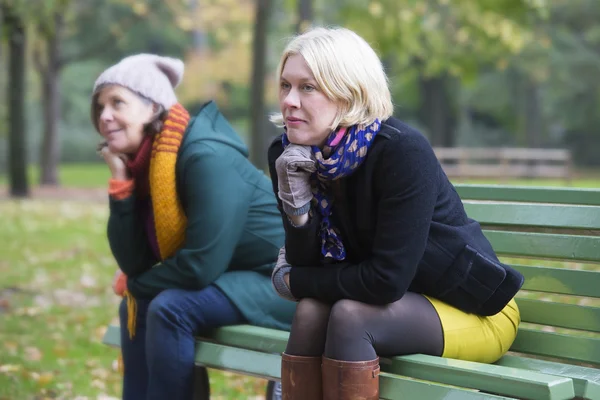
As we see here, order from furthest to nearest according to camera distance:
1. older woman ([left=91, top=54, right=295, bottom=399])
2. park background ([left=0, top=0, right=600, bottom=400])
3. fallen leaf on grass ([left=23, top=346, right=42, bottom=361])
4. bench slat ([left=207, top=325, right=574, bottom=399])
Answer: park background ([left=0, top=0, right=600, bottom=400])
fallen leaf on grass ([left=23, top=346, right=42, bottom=361])
older woman ([left=91, top=54, right=295, bottom=399])
bench slat ([left=207, top=325, right=574, bottom=399])

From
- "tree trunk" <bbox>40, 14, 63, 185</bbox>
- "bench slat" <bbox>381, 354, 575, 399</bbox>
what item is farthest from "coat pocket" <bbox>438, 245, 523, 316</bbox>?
"tree trunk" <bbox>40, 14, 63, 185</bbox>

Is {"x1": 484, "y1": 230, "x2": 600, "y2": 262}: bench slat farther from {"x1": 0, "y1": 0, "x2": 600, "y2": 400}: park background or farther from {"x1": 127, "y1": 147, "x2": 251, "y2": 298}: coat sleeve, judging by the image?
{"x1": 0, "y1": 0, "x2": 600, "y2": 400}: park background

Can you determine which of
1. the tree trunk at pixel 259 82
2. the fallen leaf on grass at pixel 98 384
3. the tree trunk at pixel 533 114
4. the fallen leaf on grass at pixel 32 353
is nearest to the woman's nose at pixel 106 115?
the fallen leaf on grass at pixel 98 384

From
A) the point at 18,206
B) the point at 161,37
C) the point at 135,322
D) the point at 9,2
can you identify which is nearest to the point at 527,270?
the point at 135,322

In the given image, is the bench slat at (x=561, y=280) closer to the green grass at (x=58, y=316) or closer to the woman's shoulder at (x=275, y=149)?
the woman's shoulder at (x=275, y=149)

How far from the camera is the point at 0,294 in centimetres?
756

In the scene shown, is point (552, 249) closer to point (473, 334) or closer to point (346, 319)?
point (473, 334)

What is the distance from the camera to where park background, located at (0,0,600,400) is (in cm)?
630

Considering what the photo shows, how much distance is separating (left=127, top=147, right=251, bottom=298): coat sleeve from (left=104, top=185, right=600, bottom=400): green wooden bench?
0.74ft

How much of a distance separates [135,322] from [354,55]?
147cm

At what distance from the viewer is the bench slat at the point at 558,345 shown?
10.3 feet

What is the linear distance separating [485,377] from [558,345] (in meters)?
0.67

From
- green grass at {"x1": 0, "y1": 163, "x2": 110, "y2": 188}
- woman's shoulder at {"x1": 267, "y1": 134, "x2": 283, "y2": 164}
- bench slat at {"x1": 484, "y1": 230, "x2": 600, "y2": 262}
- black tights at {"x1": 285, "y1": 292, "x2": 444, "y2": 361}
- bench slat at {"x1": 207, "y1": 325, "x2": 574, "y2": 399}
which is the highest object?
woman's shoulder at {"x1": 267, "y1": 134, "x2": 283, "y2": 164}

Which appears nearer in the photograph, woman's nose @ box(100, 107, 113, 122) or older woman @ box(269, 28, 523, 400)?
older woman @ box(269, 28, 523, 400)
